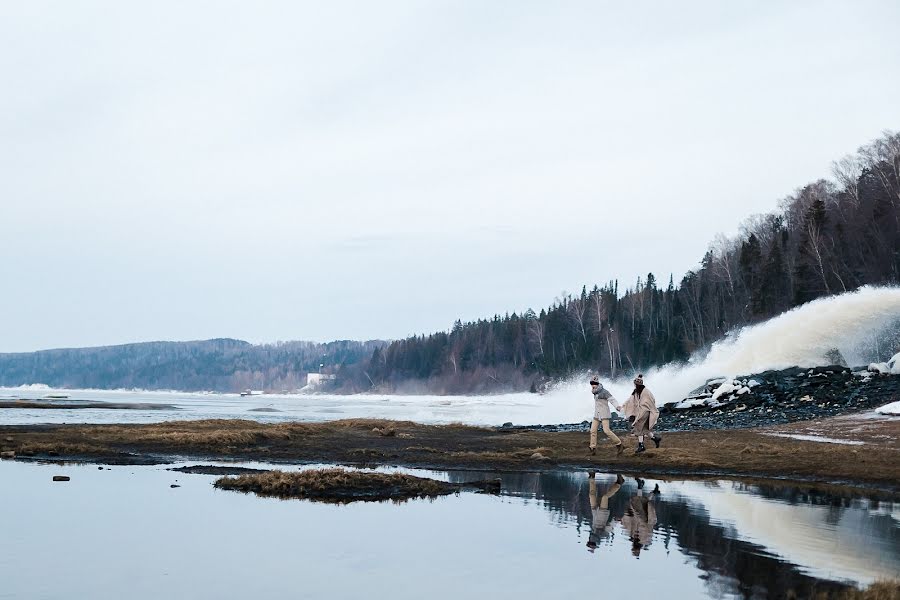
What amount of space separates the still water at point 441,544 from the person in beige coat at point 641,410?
24.2ft

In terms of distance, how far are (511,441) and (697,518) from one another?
70.2 feet

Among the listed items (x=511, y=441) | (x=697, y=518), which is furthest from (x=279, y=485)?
(x=511, y=441)

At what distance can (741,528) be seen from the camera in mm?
15398

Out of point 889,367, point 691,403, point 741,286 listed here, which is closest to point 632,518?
point 691,403

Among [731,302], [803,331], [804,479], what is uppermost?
[731,302]

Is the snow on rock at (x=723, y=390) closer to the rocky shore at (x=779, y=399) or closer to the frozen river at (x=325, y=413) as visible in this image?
the rocky shore at (x=779, y=399)

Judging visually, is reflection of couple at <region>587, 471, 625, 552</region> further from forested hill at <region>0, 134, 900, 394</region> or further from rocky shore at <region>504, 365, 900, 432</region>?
forested hill at <region>0, 134, 900, 394</region>

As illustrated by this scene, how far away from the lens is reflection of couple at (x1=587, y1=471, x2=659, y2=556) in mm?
14314

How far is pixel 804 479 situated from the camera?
78.1ft

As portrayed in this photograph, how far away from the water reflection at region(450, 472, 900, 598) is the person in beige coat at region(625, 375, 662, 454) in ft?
17.5

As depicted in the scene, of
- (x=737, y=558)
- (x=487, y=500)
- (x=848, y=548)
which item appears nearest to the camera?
(x=737, y=558)

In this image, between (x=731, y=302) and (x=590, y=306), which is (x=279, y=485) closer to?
(x=731, y=302)

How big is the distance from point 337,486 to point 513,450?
13100 millimetres

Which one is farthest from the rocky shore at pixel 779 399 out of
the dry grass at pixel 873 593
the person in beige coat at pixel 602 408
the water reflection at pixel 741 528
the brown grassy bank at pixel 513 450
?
the dry grass at pixel 873 593
